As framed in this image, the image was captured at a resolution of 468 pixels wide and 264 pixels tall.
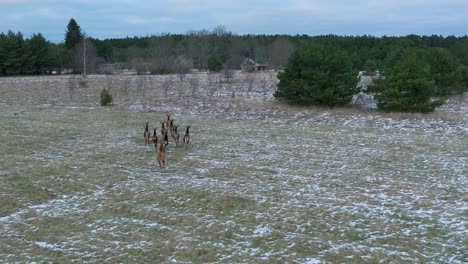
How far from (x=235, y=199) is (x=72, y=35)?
56204 mm

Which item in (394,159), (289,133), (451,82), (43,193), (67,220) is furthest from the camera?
(451,82)

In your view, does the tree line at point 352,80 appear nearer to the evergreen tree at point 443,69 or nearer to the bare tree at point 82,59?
the evergreen tree at point 443,69

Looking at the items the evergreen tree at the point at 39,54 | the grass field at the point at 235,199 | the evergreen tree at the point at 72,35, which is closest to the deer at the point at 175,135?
the grass field at the point at 235,199

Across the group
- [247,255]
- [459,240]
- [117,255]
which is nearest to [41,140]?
[117,255]

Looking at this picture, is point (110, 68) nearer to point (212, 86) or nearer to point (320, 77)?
point (212, 86)

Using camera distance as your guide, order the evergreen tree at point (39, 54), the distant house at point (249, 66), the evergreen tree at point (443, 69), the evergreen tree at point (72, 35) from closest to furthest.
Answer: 1. the evergreen tree at point (443, 69)
2. the evergreen tree at point (39, 54)
3. the distant house at point (249, 66)
4. the evergreen tree at point (72, 35)

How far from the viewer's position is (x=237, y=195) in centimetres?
1013

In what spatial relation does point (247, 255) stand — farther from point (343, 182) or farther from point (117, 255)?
point (343, 182)

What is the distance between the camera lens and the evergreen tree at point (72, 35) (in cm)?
5938

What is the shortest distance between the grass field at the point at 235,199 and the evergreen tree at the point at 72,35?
44745mm

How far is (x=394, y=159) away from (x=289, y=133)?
215 inches

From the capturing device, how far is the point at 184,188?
10664 millimetres

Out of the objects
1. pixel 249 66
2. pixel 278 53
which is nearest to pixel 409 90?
pixel 249 66

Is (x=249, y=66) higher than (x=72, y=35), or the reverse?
(x=72, y=35)
